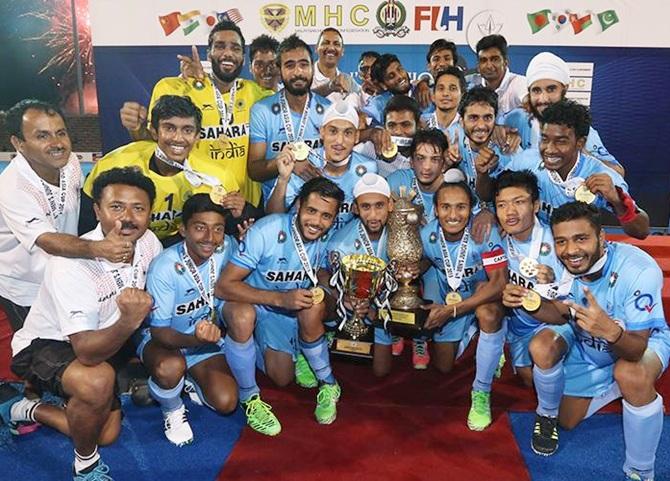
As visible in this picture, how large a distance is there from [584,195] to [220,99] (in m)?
2.79

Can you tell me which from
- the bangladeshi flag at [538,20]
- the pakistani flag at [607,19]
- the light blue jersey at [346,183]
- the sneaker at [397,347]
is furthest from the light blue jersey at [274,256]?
the pakistani flag at [607,19]

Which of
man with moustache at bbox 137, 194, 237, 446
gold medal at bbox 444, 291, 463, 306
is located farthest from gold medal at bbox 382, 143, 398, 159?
man with moustache at bbox 137, 194, 237, 446

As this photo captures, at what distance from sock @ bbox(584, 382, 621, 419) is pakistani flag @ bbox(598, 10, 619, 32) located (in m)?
5.43

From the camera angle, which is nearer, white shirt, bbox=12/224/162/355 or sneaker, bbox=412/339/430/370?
white shirt, bbox=12/224/162/355

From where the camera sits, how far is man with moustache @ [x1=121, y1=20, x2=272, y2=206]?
466 centimetres

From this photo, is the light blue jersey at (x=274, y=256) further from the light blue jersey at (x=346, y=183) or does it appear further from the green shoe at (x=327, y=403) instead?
the green shoe at (x=327, y=403)

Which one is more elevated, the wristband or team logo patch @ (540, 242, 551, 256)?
the wristband

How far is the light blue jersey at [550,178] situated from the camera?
3943mm

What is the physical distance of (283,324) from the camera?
4195 mm

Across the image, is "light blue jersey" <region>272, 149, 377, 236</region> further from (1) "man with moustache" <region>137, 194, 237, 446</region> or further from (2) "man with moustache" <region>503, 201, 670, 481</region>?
(2) "man with moustache" <region>503, 201, 670, 481</region>

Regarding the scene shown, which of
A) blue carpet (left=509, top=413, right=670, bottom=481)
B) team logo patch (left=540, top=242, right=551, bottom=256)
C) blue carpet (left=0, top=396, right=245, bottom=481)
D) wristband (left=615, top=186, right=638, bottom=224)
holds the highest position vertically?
wristband (left=615, top=186, right=638, bottom=224)

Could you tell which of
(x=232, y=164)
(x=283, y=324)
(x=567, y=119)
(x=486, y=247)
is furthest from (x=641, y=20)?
(x=283, y=324)

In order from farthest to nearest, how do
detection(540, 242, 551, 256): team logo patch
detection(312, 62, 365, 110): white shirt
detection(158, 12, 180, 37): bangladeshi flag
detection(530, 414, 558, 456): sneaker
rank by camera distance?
detection(158, 12, 180, 37): bangladeshi flag
detection(312, 62, 365, 110): white shirt
detection(540, 242, 551, 256): team logo patch
detection(530, 414, 558, 456): sneaker

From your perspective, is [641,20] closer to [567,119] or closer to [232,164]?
[567,119]
